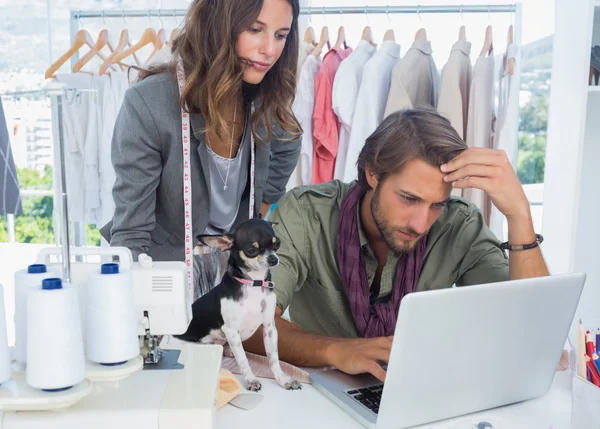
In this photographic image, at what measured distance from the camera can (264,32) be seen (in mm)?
1358

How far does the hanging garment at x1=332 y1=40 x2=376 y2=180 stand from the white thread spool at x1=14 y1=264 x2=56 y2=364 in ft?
5.38

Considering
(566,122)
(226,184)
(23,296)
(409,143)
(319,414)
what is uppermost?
(566,122)

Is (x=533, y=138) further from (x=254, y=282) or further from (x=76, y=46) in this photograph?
(x=254, y=282)

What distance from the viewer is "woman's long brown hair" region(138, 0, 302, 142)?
4.35ft

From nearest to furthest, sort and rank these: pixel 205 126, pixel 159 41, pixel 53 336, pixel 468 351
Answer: pixel 53 336 → pixel 468 351 → pixel 205 126 → pixel 159 41

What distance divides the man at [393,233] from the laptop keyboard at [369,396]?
8.6 inches

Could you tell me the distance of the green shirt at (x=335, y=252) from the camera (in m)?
1.44

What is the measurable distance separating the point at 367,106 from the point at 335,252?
39.4 inches

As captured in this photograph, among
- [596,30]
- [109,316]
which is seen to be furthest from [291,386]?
[596,30]

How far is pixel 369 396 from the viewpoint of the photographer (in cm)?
102

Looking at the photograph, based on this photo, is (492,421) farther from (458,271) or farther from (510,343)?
(458,271)

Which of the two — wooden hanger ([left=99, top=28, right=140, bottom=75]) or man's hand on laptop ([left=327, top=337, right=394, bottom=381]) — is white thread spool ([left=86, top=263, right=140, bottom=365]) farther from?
wooden hanger ([left=99, top=28, right=140, bottom=75])

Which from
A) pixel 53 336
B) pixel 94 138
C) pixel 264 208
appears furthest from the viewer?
pixel 94 138

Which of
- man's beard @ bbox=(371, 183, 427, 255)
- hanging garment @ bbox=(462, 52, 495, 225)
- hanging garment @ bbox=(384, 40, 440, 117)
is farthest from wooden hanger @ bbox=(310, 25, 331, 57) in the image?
man's beard @ bbox=(371, 183, 427, 255)
